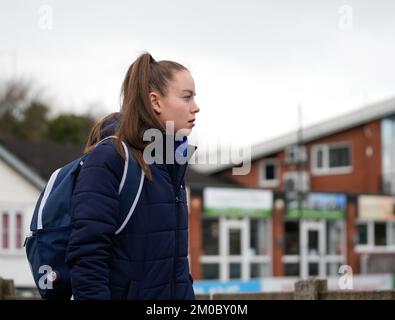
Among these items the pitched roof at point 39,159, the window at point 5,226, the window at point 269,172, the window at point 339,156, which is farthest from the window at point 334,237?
the window at point 5,226

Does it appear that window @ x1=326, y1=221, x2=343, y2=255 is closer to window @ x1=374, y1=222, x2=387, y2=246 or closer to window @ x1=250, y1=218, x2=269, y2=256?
window @ x1=374, y1=222, x2=387, y2=246

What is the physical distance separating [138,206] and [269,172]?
35980mm

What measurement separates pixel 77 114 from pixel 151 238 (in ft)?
157

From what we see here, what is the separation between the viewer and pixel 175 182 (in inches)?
122

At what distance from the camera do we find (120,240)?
293cm

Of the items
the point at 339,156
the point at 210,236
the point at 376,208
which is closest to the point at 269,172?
the point at 339,156

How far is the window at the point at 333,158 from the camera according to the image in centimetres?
3738

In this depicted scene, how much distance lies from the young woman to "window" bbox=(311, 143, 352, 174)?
34642 mm

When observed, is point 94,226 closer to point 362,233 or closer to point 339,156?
point 362,233

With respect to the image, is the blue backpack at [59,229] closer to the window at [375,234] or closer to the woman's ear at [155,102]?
the woman's ear at [155,102]

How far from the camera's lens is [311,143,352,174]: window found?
37375 millimetres
